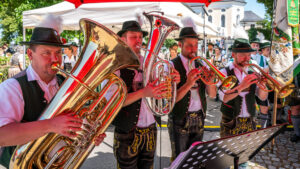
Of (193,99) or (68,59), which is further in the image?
(68,59)

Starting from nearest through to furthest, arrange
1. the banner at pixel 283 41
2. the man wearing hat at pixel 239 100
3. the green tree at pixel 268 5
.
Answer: the man wearing hat at pixel 239 100 → the banner at pixel 283 41 → the green tree at pixel 268 5

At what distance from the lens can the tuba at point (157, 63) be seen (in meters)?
2.06

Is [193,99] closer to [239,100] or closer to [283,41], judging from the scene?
[239,100]

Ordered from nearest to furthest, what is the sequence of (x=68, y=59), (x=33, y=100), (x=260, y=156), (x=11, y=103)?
(x=11, y=103) < (x=33, y=100) < (x=260, y=156) < (x=68, y=59)

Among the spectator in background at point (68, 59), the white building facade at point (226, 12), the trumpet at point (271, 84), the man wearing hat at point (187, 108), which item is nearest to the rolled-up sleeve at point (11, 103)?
the man wearing hat at point (187, 108)

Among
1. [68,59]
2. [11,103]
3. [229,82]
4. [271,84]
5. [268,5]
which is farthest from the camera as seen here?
[268,5]

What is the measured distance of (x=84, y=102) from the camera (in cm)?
143

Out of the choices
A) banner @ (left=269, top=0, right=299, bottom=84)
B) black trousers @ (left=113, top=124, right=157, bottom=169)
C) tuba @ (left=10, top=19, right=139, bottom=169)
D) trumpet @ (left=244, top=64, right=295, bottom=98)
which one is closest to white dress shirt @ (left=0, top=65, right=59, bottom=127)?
tuba @ (left=10, top=19, right=139, bottom=169)

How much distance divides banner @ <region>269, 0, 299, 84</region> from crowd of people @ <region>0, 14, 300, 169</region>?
0.39 meters

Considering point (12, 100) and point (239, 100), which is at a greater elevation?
point (12, 100)

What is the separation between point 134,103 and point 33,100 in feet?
2.98

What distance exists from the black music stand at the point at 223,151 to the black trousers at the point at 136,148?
70 centimetres

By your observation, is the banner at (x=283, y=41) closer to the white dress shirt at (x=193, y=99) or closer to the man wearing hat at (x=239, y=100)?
the man wearing hat at (x=239, y=100)

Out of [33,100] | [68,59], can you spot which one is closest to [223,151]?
[33,100]
